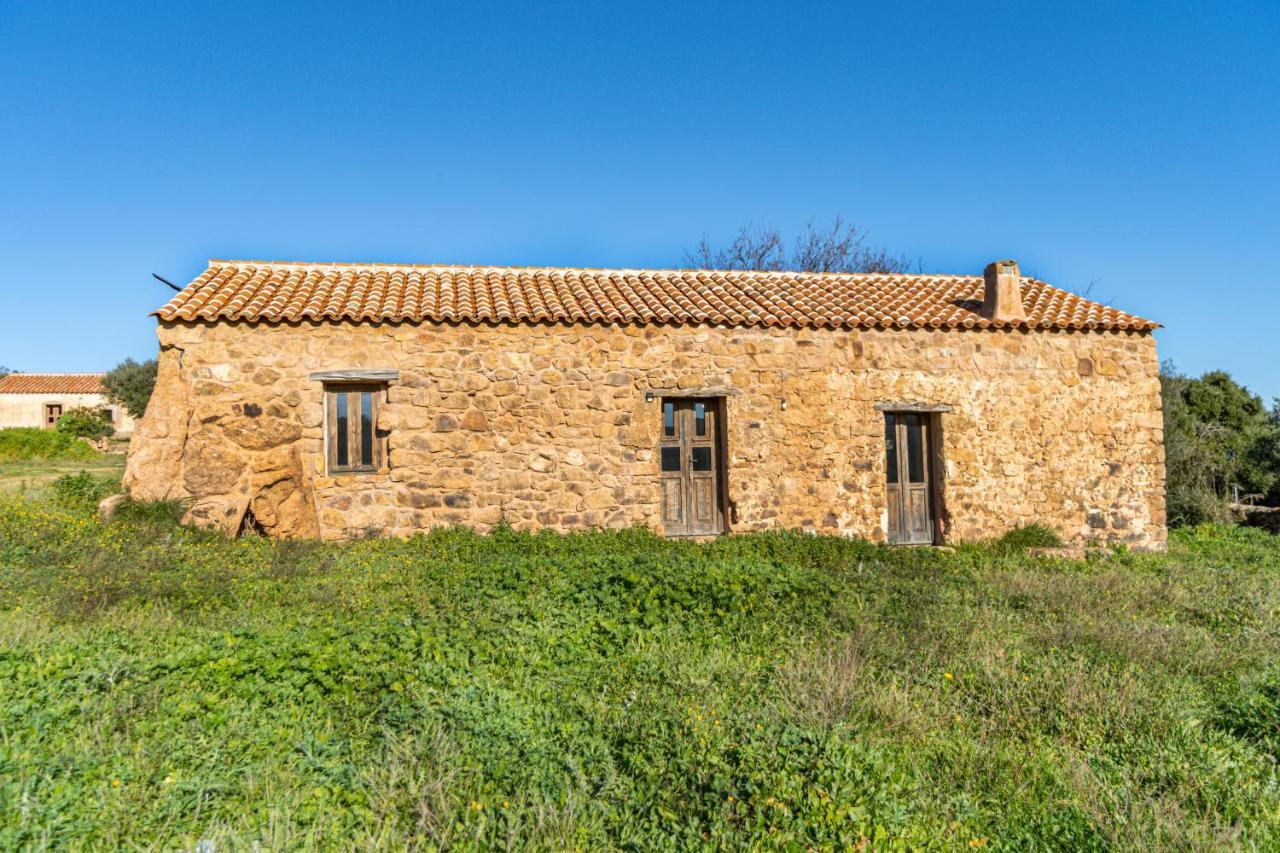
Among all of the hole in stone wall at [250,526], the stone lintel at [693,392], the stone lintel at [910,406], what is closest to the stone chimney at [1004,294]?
the stone lintel at [910,406]

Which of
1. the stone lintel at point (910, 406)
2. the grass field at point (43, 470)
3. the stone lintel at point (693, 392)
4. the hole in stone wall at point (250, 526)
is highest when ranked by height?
the stone lintel at point (693, 392)

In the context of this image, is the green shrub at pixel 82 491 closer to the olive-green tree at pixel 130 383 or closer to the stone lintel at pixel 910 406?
the stone lintel at pixel 910 406

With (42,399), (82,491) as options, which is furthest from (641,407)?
(42,399)

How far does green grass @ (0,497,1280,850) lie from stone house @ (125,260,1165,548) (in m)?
2.18

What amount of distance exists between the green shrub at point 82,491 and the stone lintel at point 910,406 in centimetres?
1022

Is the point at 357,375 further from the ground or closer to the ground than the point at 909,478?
further from the ground

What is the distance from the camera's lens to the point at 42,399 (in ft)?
109

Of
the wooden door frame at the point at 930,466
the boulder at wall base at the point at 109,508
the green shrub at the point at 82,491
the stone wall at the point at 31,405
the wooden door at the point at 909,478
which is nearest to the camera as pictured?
the boulder at wall base at the point at 109,508

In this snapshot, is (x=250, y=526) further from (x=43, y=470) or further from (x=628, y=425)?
(x=43, y=470)

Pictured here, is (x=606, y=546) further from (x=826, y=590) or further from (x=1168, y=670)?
(x=1168, y=670)

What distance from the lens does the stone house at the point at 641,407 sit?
9008 millimetres

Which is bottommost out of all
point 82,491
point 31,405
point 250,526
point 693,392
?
point 250,526

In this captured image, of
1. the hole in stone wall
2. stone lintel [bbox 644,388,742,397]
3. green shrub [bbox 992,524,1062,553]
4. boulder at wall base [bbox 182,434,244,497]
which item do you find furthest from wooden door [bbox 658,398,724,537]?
boulder at wall base [bbox 182,434,244,497]

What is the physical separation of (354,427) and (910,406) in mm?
7536
